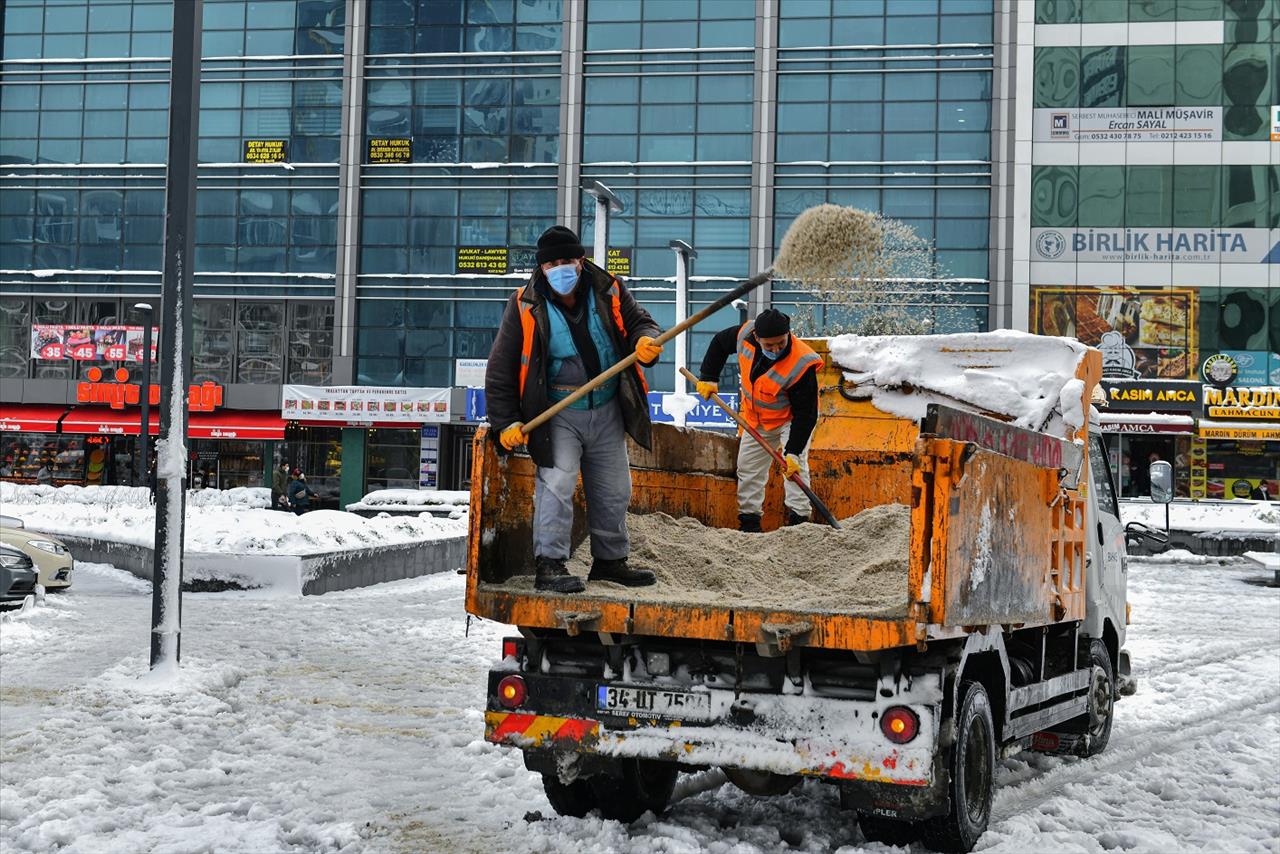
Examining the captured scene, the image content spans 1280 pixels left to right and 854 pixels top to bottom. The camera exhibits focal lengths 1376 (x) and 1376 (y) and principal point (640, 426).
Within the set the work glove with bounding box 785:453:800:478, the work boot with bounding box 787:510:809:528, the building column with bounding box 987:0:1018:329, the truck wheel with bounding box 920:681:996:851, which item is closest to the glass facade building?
the building column with bounding box 987:0:1018:329

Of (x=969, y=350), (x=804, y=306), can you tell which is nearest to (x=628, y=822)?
(x=969, y=350)

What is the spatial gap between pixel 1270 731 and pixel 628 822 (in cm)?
468

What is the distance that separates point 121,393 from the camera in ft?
152

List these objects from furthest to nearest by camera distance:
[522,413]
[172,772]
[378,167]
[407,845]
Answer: [378,167] < [172,772] < [522,413] < [407,845]

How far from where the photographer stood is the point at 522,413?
584 cm

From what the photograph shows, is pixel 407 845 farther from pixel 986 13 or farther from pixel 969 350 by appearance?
pixel 986 13

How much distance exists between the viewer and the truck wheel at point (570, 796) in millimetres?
5836

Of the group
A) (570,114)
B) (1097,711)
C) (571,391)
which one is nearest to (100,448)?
(570,114)

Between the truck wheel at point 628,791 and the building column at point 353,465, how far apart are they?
4102 cm

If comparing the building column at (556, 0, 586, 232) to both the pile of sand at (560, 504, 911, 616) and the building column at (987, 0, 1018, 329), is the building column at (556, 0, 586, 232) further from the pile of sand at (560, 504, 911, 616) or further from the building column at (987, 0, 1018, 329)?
the pile of sand at (560, 504, 911, 616)

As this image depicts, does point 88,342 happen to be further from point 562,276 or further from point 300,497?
point 562,276

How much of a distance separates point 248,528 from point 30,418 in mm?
34001

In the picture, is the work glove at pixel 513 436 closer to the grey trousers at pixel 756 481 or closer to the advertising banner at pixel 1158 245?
the grey trousers at pixel 756 481

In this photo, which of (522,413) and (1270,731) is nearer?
(522,413)
